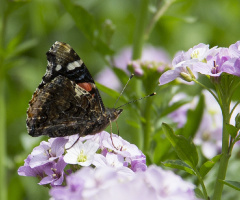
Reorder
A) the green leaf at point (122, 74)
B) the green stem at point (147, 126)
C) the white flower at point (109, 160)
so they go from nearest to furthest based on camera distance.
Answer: the white flower at point (109, 160), the green stem at point (147, 126), the green leaf at point (122, 74)

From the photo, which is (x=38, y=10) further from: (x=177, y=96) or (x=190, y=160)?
(x=190, y=160)

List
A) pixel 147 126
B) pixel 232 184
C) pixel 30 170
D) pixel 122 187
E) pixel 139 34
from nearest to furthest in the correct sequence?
pixel 122 187, pixel 232 184, pixel 30 170, pixel 147 126, pixel 139 34

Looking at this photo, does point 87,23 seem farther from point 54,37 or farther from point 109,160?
point 54,37

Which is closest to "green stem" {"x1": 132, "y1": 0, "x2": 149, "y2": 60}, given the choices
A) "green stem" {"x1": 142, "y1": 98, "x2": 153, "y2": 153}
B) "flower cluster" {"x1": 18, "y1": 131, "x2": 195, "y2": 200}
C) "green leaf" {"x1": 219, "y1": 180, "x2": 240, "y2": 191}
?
"green stem" {"x1": 142, "y1": 98, "x2": 153, "y2": 153}

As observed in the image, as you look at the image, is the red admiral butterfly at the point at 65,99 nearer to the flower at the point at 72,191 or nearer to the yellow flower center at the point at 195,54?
the yellow flower center at the point at 195,54

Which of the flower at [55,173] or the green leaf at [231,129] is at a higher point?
the green leaf at [231,129]

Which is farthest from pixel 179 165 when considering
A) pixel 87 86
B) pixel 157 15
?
pixel 157 15

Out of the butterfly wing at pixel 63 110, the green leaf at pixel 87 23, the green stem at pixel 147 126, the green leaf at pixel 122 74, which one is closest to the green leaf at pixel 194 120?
the green stem at pixel 147 126

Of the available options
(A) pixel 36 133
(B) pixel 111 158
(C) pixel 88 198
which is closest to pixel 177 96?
(A) pixel 36 133
